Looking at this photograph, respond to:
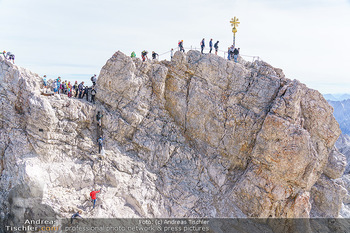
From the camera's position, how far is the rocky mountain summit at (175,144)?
71.7 ft

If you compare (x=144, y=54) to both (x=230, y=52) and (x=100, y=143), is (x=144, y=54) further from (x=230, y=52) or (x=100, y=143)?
(x=100, y=143)

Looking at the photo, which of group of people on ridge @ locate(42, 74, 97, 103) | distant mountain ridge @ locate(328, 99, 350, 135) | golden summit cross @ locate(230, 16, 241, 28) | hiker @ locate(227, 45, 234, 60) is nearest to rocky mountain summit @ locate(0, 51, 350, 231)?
group of people on ridge @ locate(42, 74, 97, 103)

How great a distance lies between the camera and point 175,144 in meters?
26.8

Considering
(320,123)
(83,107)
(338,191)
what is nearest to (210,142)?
(320,123)

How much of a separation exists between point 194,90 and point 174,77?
2.58 meters

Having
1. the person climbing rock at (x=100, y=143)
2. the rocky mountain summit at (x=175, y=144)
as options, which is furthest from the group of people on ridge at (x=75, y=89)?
the person climbing rock at (x=100, y=143)

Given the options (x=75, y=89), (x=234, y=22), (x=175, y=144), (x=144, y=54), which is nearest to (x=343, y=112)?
(x=234, y=22)

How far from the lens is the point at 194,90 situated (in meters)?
27.7

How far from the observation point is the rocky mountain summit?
71.7 feet

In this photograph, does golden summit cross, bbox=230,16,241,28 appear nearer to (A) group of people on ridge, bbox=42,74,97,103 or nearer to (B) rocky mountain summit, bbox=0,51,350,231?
(B) rocky mountain summit, bbox=0,51,350,231

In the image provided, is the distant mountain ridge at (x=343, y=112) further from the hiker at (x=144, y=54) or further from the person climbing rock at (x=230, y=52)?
the hiker at (x=144, y=54)

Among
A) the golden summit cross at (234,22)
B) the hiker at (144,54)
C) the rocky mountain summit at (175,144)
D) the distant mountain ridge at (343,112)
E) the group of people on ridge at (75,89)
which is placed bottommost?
the distant mountain ridge at (343,112)

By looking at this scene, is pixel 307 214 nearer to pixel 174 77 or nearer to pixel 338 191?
pixel 338 191

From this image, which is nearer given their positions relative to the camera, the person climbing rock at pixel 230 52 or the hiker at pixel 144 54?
the hiker at pixel 144 54
